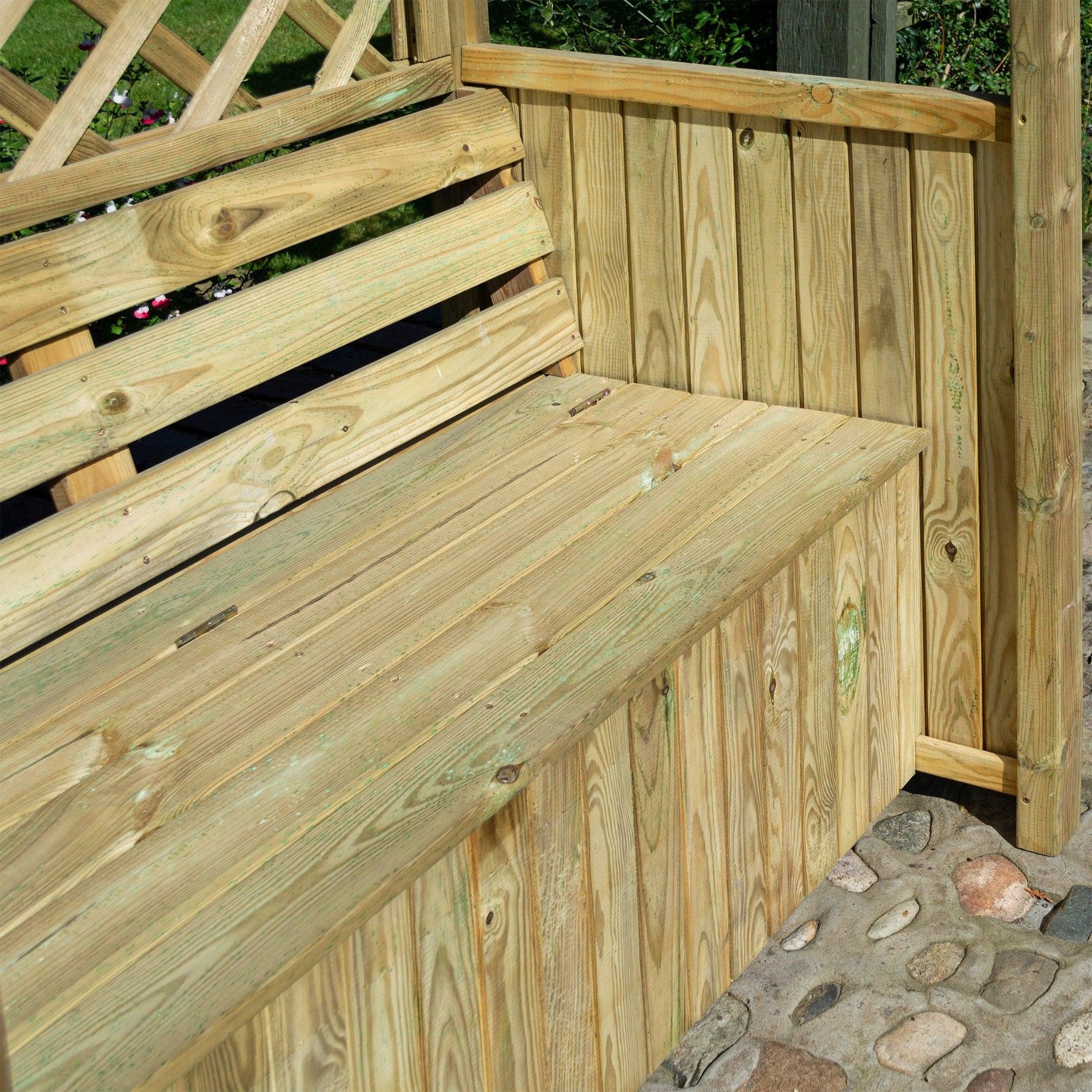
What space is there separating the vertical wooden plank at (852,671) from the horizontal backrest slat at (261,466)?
0.81 metres

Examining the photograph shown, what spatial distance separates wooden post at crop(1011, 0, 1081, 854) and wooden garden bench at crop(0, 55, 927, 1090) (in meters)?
0.25

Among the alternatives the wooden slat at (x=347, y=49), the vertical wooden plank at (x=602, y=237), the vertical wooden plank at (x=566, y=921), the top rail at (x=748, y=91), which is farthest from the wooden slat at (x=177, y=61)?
the vertical wooden plank at (x=566, y=921)

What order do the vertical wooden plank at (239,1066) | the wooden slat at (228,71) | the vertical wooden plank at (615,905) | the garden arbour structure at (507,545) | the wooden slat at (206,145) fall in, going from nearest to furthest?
the vertical wooden plank at (239,1066) < the garden arbour structure at (507,545) < the vertical wooden plank at (615,905) < the wooden slat at (206,145) < the wooden slat at (228,71)

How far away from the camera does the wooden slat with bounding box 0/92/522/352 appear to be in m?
2.37

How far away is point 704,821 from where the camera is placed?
2.38 meters

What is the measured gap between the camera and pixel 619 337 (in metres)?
3.16

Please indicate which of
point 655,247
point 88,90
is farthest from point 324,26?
point 655,247

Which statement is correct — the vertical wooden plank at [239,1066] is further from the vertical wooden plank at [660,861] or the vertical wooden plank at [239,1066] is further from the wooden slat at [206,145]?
the wooden slat at [206,145]

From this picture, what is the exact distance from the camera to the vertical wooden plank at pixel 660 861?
219 cm

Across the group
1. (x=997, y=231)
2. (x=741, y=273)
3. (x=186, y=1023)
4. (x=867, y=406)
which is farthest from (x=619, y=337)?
(x=186, y=1023)

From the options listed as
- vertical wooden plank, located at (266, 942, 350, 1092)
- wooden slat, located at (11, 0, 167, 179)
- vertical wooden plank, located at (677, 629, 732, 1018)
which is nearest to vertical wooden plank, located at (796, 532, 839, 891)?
vertical wooden plank, located at (677, 629, 732, 1018)

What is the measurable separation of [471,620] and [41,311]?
816mm

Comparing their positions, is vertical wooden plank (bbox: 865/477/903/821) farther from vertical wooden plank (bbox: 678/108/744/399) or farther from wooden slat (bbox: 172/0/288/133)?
wooden slat (bbox: 172/0/288/133)

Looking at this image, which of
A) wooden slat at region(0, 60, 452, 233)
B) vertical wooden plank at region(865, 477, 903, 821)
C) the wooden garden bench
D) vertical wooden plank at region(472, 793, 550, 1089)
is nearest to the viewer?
the wooden garden bench
